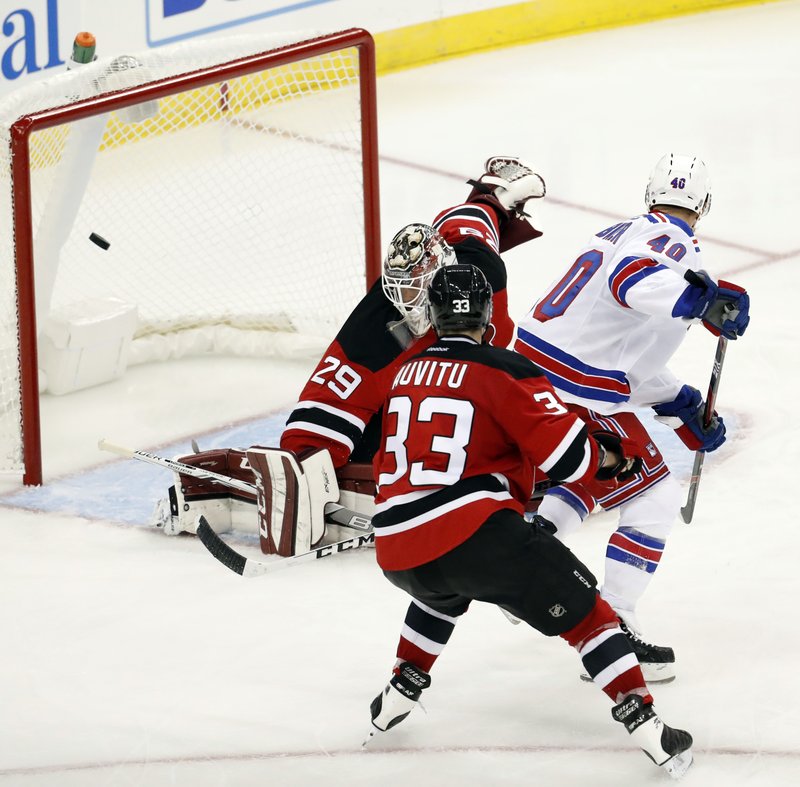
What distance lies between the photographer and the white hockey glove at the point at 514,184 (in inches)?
160

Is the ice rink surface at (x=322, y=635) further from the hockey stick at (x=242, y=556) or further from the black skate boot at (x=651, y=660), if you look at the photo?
the hockey stick at (x=242, y=556)

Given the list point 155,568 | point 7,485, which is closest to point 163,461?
point 155,568

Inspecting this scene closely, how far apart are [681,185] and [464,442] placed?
2.78 ft

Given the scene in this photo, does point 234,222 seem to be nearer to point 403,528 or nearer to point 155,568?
point 155,568

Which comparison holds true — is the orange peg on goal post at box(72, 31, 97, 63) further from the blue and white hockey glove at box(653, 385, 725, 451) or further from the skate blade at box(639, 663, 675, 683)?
the skate blade at box(639, 663, 675, 683)

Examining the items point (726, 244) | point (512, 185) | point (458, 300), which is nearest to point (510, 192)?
point (512, 185)

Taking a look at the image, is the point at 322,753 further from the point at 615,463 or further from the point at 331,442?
the point at 331,442

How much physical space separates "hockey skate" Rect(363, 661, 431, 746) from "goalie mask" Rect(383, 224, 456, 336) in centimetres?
76

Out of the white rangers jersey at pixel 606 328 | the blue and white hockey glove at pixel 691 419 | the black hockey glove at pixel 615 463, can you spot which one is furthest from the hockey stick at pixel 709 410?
the black hockey glove at pixel 615 463

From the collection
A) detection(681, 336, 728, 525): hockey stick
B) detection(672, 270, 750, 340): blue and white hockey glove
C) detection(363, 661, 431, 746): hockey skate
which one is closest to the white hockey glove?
detection(681, 336, 728, 525): hockey stick

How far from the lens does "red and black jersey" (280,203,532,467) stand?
3.76m

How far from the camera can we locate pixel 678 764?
112 inches

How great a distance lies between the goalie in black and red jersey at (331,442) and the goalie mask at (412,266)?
0.60 feet

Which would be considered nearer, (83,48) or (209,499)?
(209,499)
